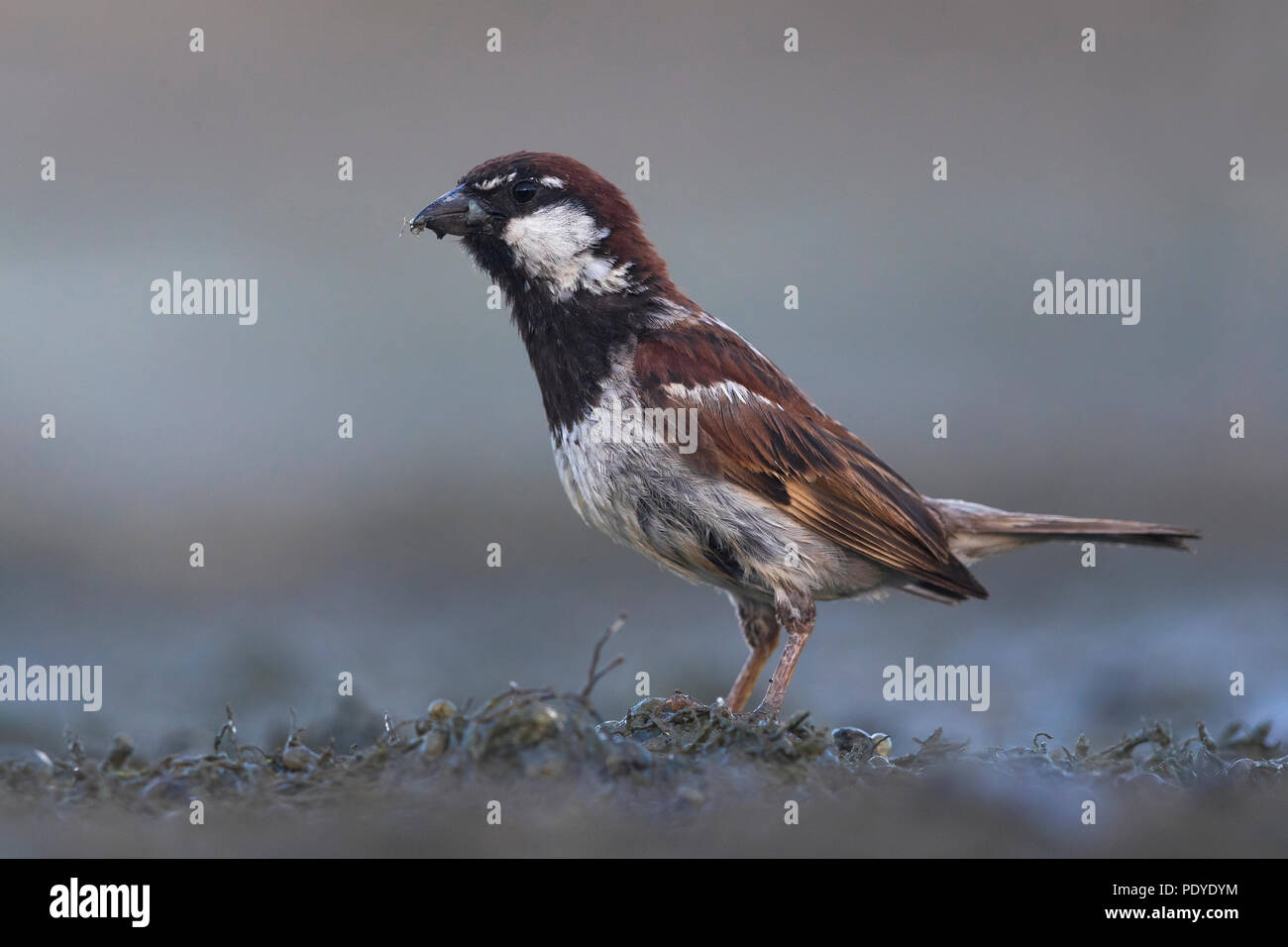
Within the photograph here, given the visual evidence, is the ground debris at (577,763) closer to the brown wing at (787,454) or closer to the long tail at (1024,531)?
the brown wing at (787,454)

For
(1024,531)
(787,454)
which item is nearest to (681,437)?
(787,454)

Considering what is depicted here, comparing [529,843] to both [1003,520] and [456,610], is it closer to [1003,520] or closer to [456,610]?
[1003,520]

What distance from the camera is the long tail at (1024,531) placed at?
7504 mm

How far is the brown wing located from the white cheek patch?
469mm

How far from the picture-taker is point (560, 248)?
716 cm

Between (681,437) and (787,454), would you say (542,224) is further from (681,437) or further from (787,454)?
(787,454)

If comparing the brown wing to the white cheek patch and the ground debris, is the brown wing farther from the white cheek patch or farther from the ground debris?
the ground debris

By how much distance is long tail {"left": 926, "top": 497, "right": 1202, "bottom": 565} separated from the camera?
7.50m

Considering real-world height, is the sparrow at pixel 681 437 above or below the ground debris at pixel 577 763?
above

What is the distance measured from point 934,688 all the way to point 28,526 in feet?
31.4

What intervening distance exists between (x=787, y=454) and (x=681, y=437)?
1.98 feet

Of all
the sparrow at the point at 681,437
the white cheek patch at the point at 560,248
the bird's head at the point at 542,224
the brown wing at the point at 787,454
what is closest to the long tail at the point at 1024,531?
the sparrow at the point at 681,437

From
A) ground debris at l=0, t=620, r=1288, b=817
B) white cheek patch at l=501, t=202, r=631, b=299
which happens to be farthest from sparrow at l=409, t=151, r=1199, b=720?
ground debris at l=0, t=620, r=1288, b=817

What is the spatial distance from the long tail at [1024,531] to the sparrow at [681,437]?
0.02 metres
